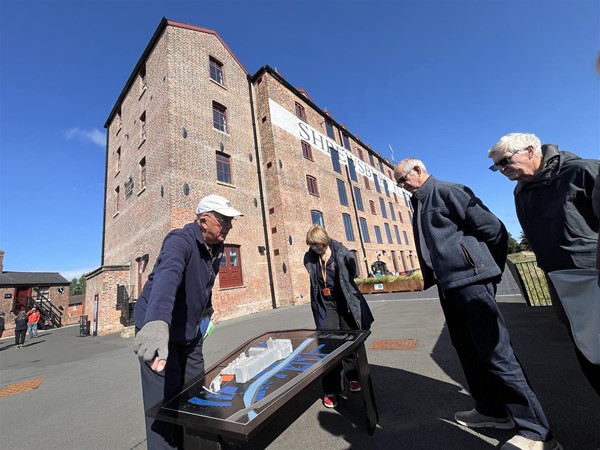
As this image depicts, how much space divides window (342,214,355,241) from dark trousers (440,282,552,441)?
17818mm

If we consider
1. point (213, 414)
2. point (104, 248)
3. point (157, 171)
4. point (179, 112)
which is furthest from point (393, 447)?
point (104, 248)

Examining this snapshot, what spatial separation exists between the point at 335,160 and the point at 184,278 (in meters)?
21.5

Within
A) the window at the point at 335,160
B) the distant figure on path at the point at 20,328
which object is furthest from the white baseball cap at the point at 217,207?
the window at the point at 335,160

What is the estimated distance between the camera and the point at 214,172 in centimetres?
1297

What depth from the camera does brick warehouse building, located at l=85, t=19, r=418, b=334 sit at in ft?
39.0

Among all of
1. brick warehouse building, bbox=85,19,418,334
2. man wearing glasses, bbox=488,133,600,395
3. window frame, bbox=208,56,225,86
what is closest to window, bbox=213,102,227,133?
brick warehouse building, bbox=85,19,418,334

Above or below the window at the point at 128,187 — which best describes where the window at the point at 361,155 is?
above

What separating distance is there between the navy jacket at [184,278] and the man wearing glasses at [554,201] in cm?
232

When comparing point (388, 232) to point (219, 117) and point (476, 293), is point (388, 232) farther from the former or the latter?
point (476, 293)

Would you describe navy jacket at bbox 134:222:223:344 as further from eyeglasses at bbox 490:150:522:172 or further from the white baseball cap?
eyeglasses at bbox 490:150:522:172

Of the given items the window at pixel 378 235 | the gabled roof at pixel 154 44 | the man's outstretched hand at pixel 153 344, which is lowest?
the man's outstretched hand at pixel 153 344

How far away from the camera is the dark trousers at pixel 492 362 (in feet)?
5.68

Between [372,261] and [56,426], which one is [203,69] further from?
[372,261]

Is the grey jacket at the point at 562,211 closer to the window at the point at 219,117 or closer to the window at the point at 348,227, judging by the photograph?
the window at the point at 219,117
